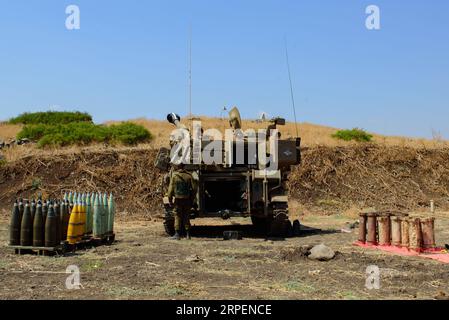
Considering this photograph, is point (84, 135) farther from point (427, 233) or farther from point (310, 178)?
point (427, 233)

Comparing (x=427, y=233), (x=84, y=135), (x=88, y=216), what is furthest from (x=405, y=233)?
(x=84, y=135)

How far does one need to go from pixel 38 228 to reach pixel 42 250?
1.39 feet

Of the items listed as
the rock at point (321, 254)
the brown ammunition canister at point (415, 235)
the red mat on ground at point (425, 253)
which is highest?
the brown ammunition canister at point (415, 235)

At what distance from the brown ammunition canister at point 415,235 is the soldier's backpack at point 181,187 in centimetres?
520

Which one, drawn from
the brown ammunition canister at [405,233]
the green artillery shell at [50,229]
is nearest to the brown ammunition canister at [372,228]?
the brown ammunition canister at [405,233]

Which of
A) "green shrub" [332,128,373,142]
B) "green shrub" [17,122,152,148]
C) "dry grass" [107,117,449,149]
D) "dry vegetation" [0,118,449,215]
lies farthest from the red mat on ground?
"green shrub" [332,128,373,142]

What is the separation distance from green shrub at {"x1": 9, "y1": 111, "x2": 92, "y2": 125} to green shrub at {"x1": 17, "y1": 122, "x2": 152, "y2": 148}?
28.1 ft

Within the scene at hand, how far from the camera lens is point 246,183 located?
47.9 feet

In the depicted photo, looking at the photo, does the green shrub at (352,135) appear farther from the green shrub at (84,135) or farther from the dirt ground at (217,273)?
the dirt ground at (217,273)

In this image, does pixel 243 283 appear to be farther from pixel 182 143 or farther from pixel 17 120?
pixel 17 120

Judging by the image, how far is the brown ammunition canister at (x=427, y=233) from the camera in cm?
1105
